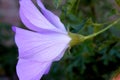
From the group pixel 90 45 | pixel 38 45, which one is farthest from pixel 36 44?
pixel 90 45

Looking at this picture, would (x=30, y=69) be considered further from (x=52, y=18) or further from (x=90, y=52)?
(x=90, y=52)

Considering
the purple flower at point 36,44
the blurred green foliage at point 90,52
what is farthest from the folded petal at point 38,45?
the blurred green foliage at point 90,52

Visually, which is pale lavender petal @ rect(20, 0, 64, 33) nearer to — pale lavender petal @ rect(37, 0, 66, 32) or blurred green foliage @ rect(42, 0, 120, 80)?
pale lavender petal @ rect(37, 0, 66, 32)

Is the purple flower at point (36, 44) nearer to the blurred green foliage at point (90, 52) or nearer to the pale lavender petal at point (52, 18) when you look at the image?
the pale lavender petal at point (52, 18)

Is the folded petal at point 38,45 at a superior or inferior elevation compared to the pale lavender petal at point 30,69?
superior

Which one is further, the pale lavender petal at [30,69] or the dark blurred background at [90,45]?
the dark blurred background at [90,45]

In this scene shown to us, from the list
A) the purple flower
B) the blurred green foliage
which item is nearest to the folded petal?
the purple flower

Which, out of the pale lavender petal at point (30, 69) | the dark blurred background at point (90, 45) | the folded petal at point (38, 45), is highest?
the folded petal at point (38, 45)

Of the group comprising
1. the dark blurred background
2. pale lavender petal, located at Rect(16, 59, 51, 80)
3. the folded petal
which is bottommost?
the dark blurred background
